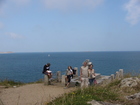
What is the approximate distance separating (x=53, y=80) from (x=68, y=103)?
8.49 m

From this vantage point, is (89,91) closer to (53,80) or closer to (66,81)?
(66,81)

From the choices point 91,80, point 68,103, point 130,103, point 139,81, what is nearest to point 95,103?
point 68,103

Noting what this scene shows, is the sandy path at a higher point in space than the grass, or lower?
lower

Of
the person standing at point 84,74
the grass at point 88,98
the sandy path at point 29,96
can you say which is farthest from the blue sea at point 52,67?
the grass at point 88,98

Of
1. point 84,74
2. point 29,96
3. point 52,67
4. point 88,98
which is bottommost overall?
point 52,67

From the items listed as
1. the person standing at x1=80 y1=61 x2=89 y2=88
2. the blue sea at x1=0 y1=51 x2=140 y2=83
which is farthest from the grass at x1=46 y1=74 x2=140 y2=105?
the blue sea at x1=0 y1=51 x2=140 y2=83

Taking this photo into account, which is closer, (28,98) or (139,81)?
(28,98)

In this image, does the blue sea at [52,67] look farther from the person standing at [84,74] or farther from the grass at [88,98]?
the grass at [88,98]

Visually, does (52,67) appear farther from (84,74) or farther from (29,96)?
(84,74)

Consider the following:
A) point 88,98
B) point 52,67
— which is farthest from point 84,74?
point 52,67

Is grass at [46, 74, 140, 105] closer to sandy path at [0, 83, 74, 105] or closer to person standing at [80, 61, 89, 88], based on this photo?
sandy path at [0, 83, 74, 105]

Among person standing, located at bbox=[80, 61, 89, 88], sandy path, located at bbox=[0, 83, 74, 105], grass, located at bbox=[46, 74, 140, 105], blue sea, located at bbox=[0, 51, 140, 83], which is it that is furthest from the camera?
blue sea, located at bbox=[0, 51, 140, 83]

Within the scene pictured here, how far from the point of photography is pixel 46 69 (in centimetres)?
1283

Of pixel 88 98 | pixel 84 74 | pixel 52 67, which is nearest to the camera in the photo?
pixel 88 98
